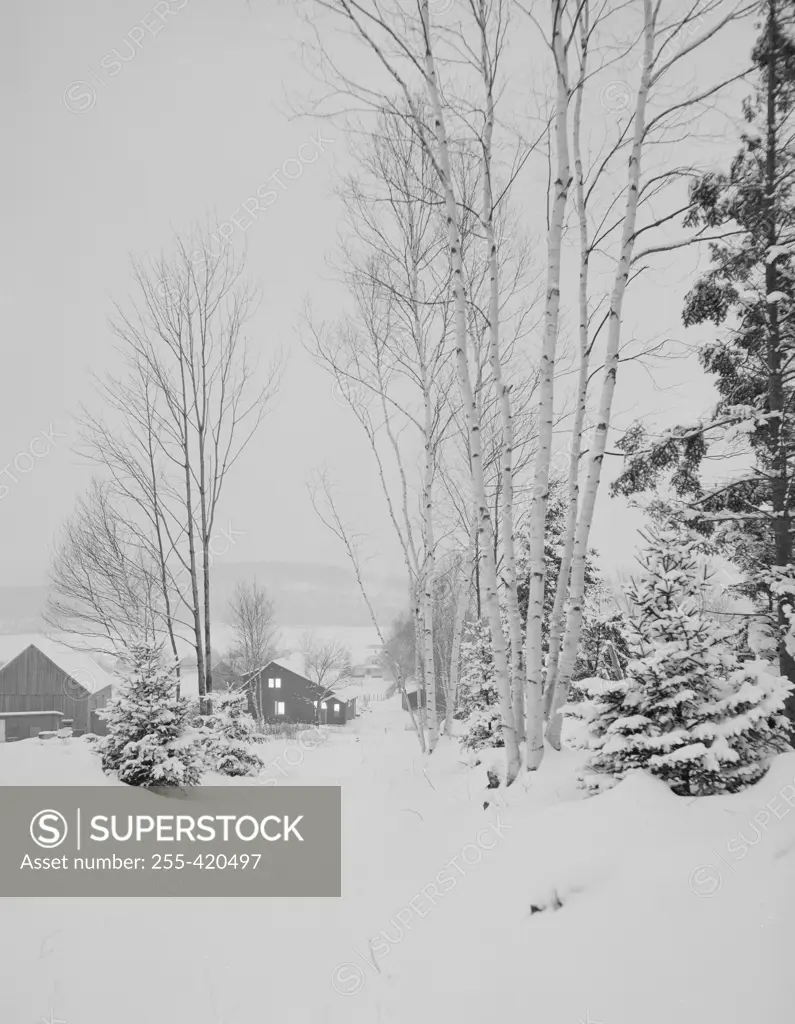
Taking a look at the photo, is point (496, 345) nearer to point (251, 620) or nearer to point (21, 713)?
point (251, 620)

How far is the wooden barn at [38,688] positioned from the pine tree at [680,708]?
1077 inches

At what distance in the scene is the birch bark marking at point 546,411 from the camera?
462cm

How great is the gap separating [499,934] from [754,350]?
21.2 feet

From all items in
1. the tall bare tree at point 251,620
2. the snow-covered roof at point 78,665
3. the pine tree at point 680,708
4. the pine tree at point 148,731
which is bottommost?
the snow-covered roof at point 78,665

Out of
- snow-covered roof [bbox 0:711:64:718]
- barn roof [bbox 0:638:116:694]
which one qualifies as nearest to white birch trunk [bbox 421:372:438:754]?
barn roof [bbox 0:638:116:694]

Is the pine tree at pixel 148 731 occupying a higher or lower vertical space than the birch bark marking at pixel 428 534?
lower

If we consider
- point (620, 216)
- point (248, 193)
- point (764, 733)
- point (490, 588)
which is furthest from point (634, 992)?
point (248, 193)

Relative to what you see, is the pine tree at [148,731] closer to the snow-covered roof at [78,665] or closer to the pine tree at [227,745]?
the pine tree at [227,745]

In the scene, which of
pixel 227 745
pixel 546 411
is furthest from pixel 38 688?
pixel 546 411

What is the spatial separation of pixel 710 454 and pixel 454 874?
5.44 meters

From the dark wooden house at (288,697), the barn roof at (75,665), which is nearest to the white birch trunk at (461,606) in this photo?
the barn roof at (75,665)

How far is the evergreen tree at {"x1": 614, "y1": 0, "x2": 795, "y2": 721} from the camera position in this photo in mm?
5410

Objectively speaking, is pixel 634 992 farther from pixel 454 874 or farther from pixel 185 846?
pixel 185 846

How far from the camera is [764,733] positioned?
11.6 feet
